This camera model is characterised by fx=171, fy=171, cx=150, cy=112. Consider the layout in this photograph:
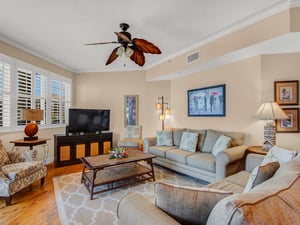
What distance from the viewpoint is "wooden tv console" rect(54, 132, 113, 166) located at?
4375 millimetres

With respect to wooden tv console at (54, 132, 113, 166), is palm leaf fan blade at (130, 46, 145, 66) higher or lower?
higher

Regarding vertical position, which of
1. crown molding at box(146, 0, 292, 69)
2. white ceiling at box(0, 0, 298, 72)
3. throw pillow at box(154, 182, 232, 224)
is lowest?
throw pillow at box(154, 182, 232, 224)

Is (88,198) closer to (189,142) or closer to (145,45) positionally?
(189,142)

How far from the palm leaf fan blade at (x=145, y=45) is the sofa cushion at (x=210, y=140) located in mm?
2172

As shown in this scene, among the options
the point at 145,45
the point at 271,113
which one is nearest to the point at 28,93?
the point at 145,45

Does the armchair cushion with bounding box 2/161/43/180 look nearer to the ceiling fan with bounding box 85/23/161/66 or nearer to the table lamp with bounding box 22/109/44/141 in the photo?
the table lamp with bounding box 22/109/44/141

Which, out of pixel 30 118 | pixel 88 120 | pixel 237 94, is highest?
pixel 237 94

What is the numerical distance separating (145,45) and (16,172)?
2738 mm

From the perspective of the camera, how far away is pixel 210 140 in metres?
3.70

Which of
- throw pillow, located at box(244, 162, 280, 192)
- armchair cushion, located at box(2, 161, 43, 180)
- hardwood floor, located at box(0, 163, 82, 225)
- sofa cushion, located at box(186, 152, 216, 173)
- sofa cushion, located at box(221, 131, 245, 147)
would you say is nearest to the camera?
throw pillow, located at box(244, 162, 280, 192)

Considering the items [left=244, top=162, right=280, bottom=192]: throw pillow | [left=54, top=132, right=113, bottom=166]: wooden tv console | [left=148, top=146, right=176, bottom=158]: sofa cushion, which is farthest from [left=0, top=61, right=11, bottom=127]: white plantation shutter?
[left=244, top=162, right=280, bottom=192]: throw pillow

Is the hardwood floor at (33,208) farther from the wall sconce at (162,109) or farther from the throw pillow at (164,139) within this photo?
the wall sconce at (162,109)

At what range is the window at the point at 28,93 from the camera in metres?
3.54

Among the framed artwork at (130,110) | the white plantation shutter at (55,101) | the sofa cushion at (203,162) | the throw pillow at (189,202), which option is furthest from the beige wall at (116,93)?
the throw pillow at (189,202)
